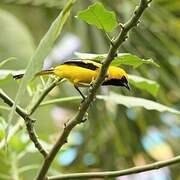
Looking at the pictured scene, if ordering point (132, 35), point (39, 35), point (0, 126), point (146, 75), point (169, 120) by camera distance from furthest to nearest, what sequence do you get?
point (39, 35) → point (169, 120) → point (132, 35) → point (146, 75) → point (0, 126)

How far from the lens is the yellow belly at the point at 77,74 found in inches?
22.3

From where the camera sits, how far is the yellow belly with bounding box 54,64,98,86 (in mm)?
566

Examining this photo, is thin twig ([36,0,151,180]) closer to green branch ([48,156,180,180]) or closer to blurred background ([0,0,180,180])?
green branch ([48,156,180,180])

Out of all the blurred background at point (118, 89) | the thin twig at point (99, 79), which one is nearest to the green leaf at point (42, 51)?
the thin twig at point (99, 79)

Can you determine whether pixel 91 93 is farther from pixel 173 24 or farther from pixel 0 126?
pixel 173 24

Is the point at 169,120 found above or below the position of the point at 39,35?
below

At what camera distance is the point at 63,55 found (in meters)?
1.94

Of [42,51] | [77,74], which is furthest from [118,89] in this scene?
[42,51]

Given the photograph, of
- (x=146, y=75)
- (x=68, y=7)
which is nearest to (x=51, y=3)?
(x=146, y=75)

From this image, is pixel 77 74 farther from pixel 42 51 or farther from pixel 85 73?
pixel 42 51

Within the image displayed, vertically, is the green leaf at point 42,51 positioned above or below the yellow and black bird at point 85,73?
above

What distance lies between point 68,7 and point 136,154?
3.71 feet

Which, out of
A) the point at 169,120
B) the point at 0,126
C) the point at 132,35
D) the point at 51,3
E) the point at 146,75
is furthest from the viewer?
the point at 169,120

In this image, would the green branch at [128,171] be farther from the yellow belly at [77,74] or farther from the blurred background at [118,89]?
the blurred background at [118,89]
